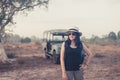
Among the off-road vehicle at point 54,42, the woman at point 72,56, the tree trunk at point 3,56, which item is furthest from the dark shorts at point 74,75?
the tree trunk at point 3,56

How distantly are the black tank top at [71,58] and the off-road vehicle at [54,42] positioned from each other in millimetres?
11547

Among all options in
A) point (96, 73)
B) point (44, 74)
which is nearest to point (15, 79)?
point (44, 74)

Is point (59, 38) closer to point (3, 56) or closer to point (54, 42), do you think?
point (54, 42)

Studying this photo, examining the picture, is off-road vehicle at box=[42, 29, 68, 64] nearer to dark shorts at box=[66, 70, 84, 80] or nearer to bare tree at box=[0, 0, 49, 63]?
bare tree at box=[0, 0, 49, 63]

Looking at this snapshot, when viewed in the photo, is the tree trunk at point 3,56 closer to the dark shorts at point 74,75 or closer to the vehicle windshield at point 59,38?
the vehicle windshield at point 59,38

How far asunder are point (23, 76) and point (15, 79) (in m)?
0.85

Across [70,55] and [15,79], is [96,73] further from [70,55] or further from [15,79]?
[70,55]

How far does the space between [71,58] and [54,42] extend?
43.6 ft

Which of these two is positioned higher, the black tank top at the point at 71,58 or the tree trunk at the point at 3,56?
the black tank top at the point at 71,58

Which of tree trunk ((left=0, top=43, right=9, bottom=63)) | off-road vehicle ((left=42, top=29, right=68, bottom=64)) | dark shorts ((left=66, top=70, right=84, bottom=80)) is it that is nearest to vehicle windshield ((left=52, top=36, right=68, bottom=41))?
off-road vehicle ((left=42, top=29, right=68, bottom=64))

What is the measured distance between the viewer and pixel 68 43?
6.55 meters

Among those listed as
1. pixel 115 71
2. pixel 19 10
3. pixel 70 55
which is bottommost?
pixel 115 71

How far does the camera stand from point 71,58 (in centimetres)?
652

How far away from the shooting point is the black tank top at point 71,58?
21.4ft
